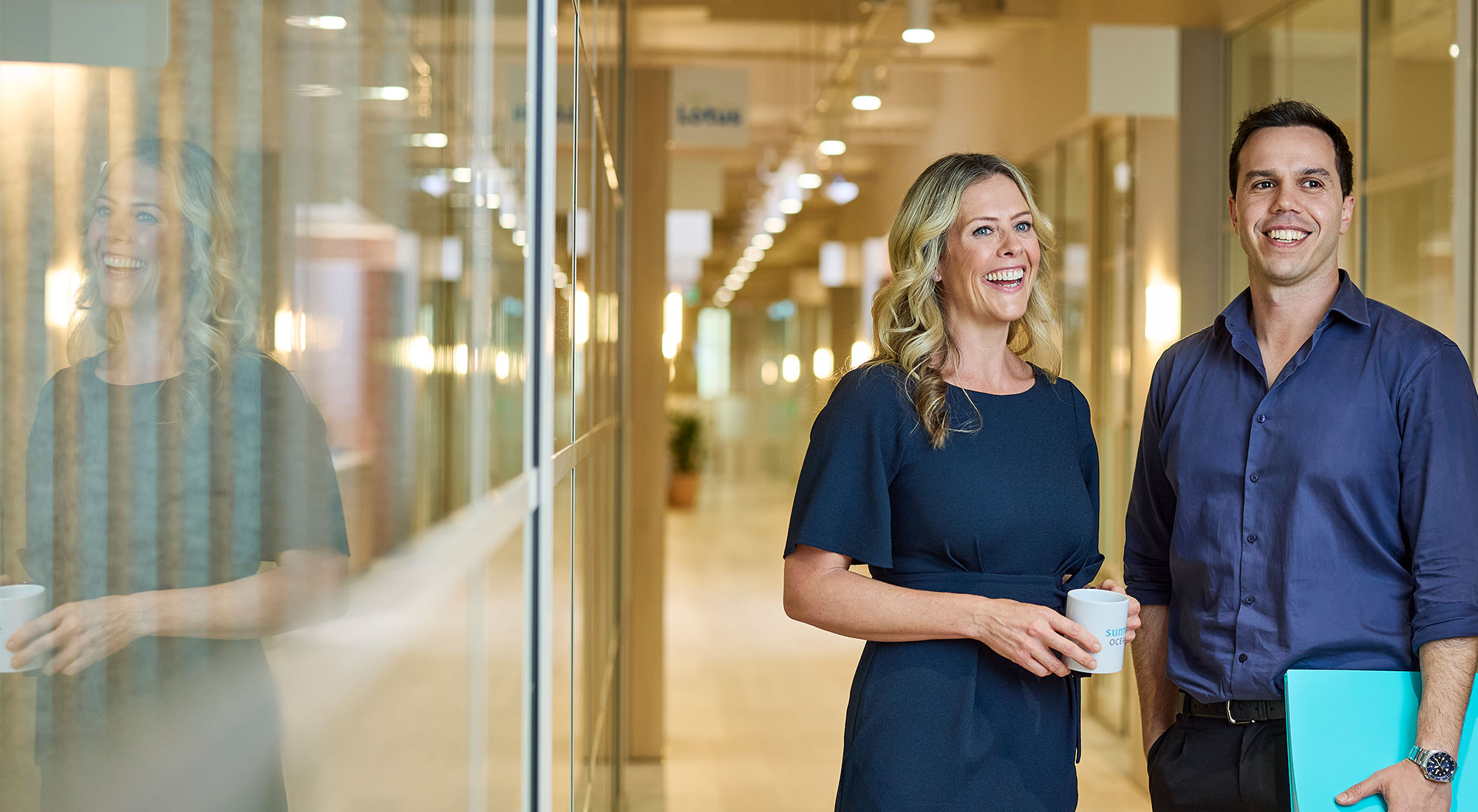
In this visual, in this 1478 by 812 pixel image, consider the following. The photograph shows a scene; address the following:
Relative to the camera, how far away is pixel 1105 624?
169 cm

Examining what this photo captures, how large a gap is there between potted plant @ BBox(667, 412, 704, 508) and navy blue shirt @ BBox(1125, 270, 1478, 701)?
17.2 meters

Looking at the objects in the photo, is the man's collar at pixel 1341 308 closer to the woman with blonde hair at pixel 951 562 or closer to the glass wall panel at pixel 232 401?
the woman with blonde hair at pixel 951 562

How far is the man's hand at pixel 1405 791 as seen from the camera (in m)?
1.83

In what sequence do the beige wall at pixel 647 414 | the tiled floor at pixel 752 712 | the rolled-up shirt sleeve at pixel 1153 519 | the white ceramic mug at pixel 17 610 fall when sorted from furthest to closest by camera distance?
the beige wall at pixel 647 414, the tiled floor at pixel 752 712, the rolled-up shirt sleeve at pixel 1153 519, the white ceramic mug at pixel 17 610

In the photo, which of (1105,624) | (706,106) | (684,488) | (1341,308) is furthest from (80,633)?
(684,488)

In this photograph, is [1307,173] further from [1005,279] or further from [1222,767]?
[1222,767]

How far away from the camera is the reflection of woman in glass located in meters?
0.41

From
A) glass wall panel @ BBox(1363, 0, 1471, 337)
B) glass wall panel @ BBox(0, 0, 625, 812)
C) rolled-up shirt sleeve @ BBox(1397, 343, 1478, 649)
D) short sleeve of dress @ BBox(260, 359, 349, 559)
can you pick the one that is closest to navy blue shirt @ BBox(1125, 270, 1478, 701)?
rolled-up shirt sleeve @ BBox(1397, 343, 1478, 649)

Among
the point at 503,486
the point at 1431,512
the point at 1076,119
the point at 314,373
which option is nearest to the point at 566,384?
the point at 503,486

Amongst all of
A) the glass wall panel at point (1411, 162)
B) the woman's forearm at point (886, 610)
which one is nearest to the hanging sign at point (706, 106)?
the glass wall panel at point (1411, 162)

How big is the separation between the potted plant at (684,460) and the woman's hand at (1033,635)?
1741 cm

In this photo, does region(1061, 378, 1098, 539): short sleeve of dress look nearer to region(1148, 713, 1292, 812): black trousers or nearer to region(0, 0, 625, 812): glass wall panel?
region(1148, 713, 1292, 812): black trousers

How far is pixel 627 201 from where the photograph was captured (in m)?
5.86

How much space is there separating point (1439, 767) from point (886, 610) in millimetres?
913
